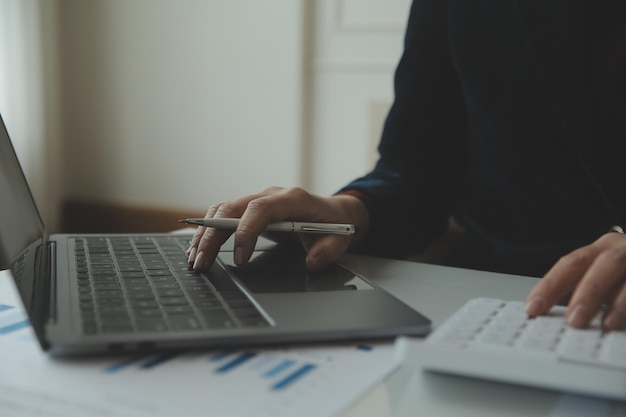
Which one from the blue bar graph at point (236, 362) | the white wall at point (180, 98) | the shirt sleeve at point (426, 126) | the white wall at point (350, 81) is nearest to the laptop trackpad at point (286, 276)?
the blue bar graph at point (236, 362)

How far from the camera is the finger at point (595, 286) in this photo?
406 mm

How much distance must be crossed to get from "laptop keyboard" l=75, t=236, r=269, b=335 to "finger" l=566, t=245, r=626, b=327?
0.62ft

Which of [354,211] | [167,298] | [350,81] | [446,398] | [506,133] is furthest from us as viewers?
[350,81]

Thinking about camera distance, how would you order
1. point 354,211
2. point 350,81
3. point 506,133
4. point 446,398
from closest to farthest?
point 446,398 → point 354,211 → point 506,133 → point 350,81

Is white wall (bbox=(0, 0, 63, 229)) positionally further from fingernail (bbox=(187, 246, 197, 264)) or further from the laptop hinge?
fingernail (bbox=(187, 246, 197, 264))

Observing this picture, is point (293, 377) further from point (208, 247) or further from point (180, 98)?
point (180, 98)

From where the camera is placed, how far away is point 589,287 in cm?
42

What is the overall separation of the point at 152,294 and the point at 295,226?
0.18m

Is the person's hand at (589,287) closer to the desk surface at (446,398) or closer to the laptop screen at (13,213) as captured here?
the desk surface at (446,398)

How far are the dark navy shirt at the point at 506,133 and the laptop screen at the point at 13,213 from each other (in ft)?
1.16

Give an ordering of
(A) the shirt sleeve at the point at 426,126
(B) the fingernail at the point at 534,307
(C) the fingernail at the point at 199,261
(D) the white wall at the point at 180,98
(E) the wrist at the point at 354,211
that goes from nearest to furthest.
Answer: (B) the fingernail at the point at 534,307
(C) the fingernail at the point at 199,261
(E) the wrist at the point at 354,211
(A) the shirt sleeve at the point at 426,126
(D) the white wall at the point at 180,98

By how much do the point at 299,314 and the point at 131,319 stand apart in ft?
0.34

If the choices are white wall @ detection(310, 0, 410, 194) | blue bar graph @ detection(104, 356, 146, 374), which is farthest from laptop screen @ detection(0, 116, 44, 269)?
white wall @ detection(310, 0, 410, 194)

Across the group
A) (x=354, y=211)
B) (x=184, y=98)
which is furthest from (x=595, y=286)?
(x=184, y=98)
